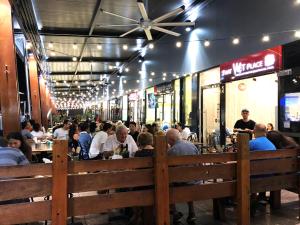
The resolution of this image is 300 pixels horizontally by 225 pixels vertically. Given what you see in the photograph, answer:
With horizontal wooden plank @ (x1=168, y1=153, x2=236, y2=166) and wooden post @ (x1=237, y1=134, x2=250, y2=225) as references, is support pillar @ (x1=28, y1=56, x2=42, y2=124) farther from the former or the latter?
wooden post @ (x1=237, y1=134, x2=250, y2=225)

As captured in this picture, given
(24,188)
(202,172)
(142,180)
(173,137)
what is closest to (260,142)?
(173,137)

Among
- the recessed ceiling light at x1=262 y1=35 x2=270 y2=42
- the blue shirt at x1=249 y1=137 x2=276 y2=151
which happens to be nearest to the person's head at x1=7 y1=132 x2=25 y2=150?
the blue shirt at x1=249 y1=137 x2=276 y2=151

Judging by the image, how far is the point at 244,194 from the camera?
367cm

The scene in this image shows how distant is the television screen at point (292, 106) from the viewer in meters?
6.90

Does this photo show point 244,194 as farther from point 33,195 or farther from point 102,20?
point 102,20

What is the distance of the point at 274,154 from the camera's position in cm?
393

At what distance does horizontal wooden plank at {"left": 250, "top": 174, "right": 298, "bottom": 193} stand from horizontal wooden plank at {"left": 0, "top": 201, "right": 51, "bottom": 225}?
2.23 metres

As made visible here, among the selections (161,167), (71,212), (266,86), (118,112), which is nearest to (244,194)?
(161,167)

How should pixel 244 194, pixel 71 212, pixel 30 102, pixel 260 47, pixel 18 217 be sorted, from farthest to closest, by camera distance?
pixel 30 102 → pixel 260 47 → pixel 244 194 → pixel 71 212 → pixel 18 217

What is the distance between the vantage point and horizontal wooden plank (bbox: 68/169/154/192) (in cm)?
308

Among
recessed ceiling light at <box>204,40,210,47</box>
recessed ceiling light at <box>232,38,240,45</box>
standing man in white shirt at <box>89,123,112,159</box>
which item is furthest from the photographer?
recessed ceiling light at <box>204,40,210,47</box>

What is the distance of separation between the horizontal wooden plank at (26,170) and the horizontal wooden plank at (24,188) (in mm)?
48

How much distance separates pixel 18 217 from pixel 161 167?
1.37 m

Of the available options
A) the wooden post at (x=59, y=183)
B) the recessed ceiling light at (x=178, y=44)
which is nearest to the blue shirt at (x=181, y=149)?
the wooden post at (x=59, y=183)
